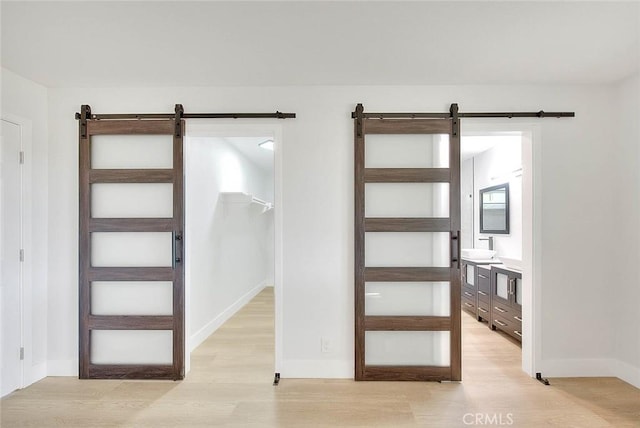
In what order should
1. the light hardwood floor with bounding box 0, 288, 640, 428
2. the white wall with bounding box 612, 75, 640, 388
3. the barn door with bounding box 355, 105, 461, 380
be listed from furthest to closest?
the barn door with bounding box 355, 105, 461, 380 < the white wall with bounding box 612, 75, 640, 388 < the light hardwood floor with bounding box 0, 288, 640, 428

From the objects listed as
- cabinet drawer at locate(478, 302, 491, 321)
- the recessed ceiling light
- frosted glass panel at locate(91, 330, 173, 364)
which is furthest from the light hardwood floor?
the recessed ceiling light

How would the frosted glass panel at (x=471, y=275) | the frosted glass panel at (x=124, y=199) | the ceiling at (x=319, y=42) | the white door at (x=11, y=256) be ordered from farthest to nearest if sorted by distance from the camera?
1. the frosted glass panel at (x=471, y=275)
2. the frosted glass panel at (x=124, y=199)
3. the white door at (x=11, y=256)
4. the ceiling at (x=319, y=42)

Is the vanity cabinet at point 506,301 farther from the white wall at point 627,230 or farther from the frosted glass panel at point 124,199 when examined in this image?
the frosted glass panel at point 124,199

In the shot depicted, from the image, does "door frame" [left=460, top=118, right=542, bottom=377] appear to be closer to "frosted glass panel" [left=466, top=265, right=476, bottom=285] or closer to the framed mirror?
"frosted glass panel" [left=466, top=265, right=476, bottom=285]

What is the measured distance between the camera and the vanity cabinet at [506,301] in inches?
141

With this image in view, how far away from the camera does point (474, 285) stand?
4.67 meters

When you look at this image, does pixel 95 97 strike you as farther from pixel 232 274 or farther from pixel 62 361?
pixel 232 274

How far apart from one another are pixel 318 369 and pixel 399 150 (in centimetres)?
206

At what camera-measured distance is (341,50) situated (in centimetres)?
234

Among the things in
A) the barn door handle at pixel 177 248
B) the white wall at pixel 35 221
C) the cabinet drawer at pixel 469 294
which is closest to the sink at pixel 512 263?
the cabinet drawer at pixel 469 294

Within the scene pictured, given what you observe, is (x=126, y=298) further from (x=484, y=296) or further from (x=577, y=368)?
(x=484, y=296)

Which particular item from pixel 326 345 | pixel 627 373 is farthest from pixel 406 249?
pixel 627 373

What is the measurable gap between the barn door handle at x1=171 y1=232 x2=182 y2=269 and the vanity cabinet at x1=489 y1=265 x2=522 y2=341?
11.3 ft

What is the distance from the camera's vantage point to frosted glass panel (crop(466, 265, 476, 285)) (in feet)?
15.3
